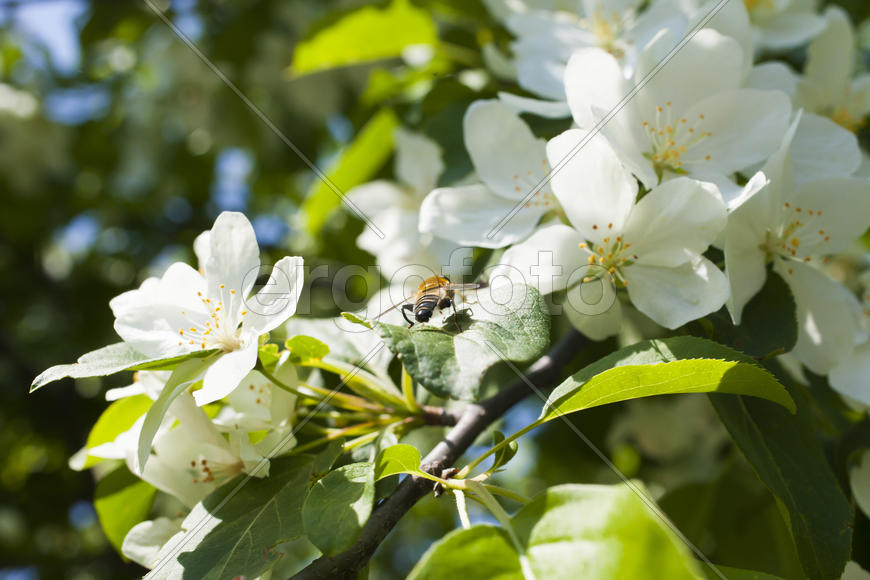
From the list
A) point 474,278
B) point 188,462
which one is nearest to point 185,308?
point 188,462

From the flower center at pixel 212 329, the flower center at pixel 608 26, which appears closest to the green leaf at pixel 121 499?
the flower center at pixel 212 329

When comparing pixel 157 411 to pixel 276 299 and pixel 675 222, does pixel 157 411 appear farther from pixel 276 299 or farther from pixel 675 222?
pixel 675 222

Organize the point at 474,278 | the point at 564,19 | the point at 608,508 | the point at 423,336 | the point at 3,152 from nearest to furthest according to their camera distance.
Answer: the point at 608,508, the point at 423,336, the point at 474,278, the point at 564,19, the point at 3,152

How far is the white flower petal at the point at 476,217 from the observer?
4.09 feet

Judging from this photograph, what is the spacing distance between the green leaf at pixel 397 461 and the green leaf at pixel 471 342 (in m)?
0.12

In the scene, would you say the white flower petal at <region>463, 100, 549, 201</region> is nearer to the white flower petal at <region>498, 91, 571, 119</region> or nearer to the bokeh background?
the white flower petal at <region>498, 91, 571, 119</region>

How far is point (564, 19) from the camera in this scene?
167cm

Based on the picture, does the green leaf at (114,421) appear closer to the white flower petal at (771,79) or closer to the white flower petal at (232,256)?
the white flower petal at (232,256)

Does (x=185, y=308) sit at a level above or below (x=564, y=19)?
above

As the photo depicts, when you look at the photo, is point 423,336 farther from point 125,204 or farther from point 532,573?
point 125,204

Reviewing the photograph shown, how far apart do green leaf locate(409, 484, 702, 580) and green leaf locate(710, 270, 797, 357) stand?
0.46m

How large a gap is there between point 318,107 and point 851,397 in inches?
92.3

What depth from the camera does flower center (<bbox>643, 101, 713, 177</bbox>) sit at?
1216 mm

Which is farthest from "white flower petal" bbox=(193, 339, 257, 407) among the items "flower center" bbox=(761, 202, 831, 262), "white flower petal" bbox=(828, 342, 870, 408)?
"white flower petal" bbox=(828, 342, 870, 408)
